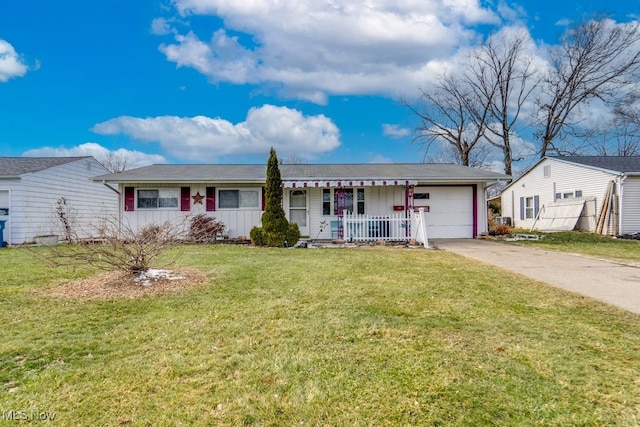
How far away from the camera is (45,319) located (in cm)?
396

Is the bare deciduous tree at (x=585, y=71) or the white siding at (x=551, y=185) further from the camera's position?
the bare deciduous tree at (x=585, y=71)

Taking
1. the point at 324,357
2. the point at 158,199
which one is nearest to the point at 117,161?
the point at 158,199

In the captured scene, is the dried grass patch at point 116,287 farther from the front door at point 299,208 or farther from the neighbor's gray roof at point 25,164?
the neighbor's gray roof at point 25,164

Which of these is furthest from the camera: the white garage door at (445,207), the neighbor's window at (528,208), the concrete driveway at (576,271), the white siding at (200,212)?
the neighbor's window at (528,208)

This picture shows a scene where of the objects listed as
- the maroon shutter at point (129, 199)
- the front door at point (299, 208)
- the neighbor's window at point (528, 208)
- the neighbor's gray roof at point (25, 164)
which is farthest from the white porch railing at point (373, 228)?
the neighbor's window at point (528, 208)

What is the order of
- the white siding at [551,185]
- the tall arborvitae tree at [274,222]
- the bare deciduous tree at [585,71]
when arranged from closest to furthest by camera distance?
the tall arborvitae tree at [274,222], the white siding at [551,185], the bare deciduous tree at [585,71]

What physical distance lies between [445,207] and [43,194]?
1583 centimetres

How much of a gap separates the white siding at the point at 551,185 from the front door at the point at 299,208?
43.1 ft

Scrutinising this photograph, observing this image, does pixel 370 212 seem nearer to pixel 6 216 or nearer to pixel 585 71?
pixel 6 216

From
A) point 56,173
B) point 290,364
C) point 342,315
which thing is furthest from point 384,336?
point 56,173

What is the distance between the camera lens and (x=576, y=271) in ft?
22.2

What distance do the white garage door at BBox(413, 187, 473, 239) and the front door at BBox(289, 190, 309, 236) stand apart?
429 centimetres

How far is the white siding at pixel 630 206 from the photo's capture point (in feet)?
48.6

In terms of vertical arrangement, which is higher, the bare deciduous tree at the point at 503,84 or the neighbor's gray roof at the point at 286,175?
the bare deciduous tree at the point at 503,84
